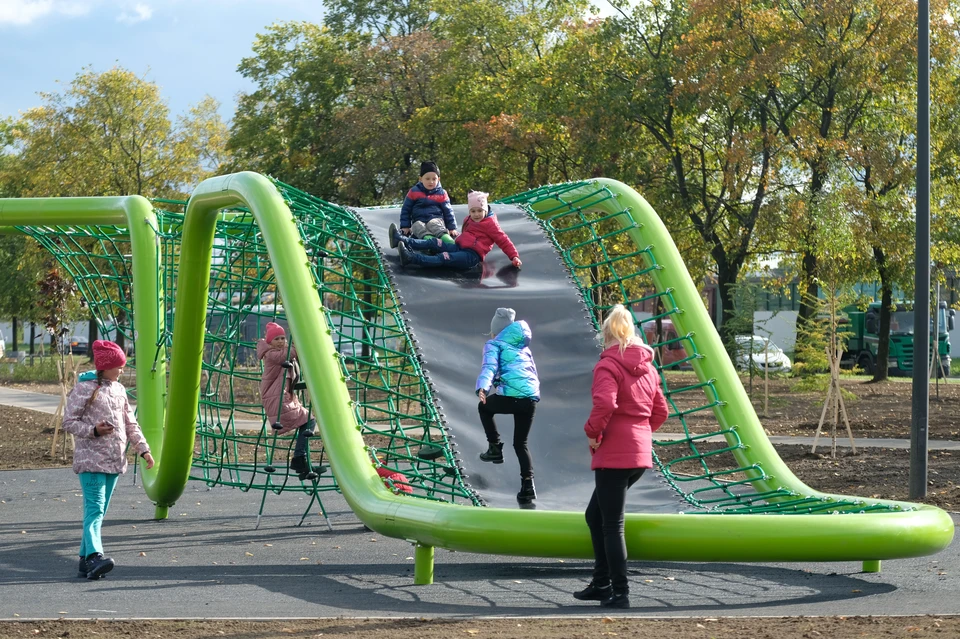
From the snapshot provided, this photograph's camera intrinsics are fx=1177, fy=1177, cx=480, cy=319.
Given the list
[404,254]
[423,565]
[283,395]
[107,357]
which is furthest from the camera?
[404,254]

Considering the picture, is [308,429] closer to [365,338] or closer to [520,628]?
[365,338]

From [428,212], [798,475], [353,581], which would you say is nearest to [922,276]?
[798,475]

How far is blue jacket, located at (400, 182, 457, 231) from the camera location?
33.7ft

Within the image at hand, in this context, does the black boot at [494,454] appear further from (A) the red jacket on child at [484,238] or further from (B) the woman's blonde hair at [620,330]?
(A) the red jacket on child at [484,238]

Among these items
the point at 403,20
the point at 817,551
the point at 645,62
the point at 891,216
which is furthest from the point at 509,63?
the point at 817,551

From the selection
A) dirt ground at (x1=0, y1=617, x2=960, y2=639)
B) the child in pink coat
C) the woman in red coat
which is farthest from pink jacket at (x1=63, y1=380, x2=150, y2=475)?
the woman in red coat

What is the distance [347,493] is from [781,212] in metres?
20.0

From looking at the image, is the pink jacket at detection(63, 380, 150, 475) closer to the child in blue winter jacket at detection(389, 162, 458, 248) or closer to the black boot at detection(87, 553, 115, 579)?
the black boot at detection(87, 553, 115, 579)

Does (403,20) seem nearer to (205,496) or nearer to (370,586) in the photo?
(205,496)

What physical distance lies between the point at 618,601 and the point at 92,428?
334cm

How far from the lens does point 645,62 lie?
996 inches

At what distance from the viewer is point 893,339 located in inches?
1446

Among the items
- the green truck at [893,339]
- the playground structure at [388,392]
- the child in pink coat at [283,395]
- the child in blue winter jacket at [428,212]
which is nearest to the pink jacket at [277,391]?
the child in pink coat at [283,395]

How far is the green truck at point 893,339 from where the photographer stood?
35.9 m
